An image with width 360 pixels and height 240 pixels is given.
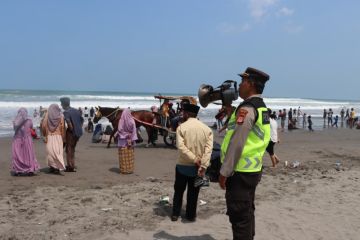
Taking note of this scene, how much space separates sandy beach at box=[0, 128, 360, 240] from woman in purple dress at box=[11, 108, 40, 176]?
280 mm

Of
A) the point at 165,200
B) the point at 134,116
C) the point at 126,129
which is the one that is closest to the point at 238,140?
the point at 165,200

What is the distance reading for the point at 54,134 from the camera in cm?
938

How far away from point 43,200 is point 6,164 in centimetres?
470

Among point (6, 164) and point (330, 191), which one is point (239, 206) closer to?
point (330, 191)

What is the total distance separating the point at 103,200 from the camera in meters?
A: 7.05

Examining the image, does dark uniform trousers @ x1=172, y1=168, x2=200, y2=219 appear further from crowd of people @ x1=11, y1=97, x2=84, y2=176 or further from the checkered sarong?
crowd of people @ x1=11, y1=97, x2=84, y2=176

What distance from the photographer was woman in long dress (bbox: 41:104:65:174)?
30.4 ft

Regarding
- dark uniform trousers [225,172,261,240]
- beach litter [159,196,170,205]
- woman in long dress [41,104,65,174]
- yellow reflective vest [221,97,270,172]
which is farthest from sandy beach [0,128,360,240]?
yellow reflective vest [221,97,270,172]

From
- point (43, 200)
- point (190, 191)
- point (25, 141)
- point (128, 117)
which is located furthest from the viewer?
point (128, 117)

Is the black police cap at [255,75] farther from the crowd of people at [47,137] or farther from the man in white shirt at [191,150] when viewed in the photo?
the crowd of people at [47,137]

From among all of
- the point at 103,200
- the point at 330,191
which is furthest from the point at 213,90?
the point at 330,191

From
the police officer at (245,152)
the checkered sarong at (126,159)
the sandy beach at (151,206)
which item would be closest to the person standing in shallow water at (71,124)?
the sandy beach at (151,206)

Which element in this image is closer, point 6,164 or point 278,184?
point 278,184

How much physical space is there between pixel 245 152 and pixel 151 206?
314 centimetres
